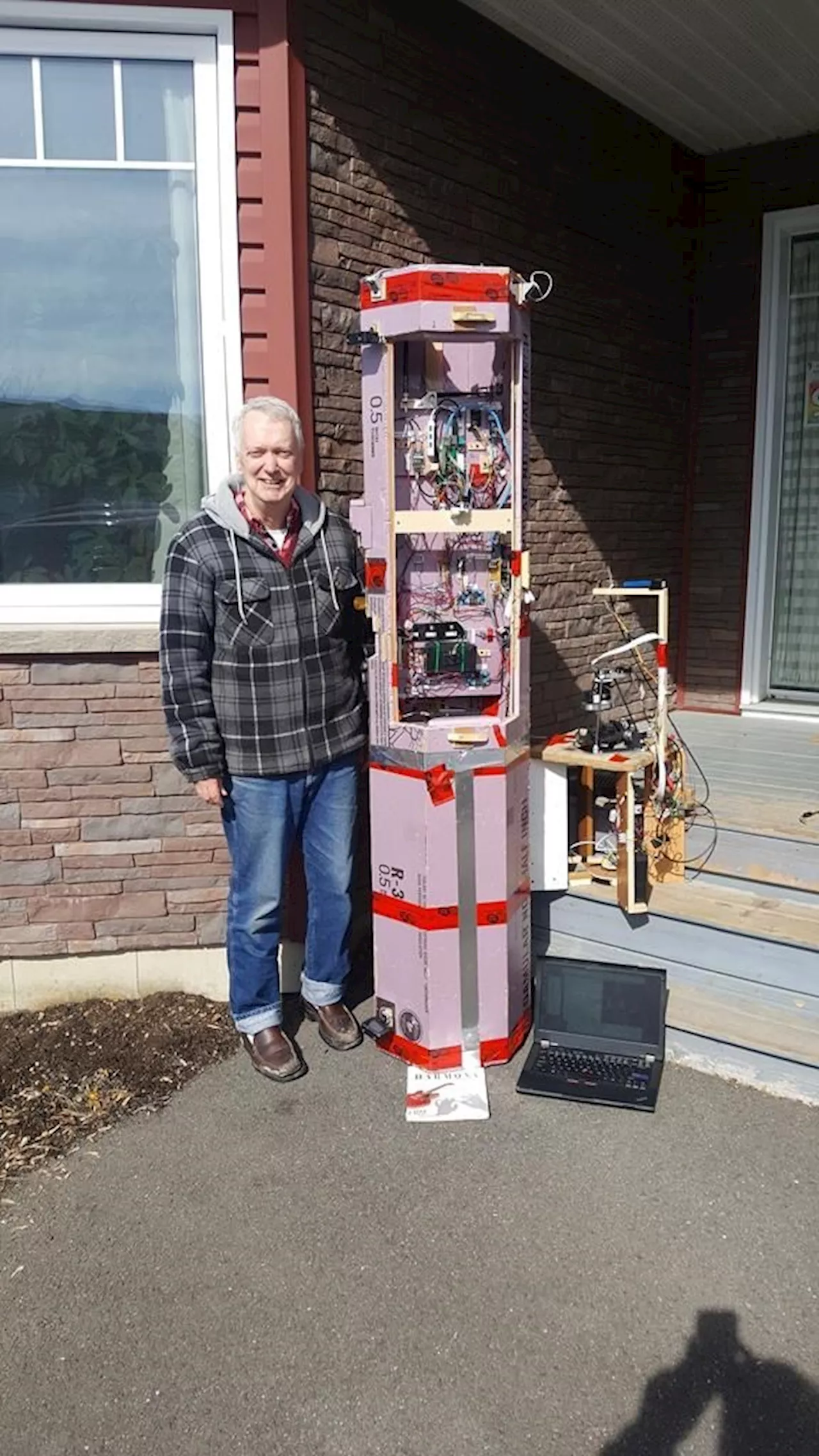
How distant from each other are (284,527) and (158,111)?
1452 millimetres

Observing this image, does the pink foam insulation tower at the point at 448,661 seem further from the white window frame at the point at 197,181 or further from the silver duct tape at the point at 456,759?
the white window frame at the point at 197,181

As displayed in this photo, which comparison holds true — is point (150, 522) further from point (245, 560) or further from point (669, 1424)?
point (669, 1424)

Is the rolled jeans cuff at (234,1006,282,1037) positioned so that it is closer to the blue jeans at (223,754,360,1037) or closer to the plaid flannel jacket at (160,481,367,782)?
the blue jeans at (223,754,360,1037)

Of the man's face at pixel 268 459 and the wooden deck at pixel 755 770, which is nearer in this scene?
the man's face at pixel 268 459

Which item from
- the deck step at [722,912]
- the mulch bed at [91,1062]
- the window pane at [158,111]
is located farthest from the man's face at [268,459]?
the mulch bed at [91,1062]

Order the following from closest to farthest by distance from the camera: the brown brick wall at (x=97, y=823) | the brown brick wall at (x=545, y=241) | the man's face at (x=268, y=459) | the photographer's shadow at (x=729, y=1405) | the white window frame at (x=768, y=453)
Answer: the photographer's shadow at (x=729, y=1405) < the man's face at (x=268, y=459) < the brown brick wall at (x=97, y=823) < the brown brick wall at (x=545, y=241) < the white window frame at (x=768, y=453)

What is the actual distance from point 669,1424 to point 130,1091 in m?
1.77

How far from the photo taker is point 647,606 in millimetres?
5406

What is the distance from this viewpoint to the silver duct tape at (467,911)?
3.02 meters

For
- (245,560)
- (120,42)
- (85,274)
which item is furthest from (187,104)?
(245,560)

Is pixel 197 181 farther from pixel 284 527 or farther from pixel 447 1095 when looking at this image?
pixel 447 1095

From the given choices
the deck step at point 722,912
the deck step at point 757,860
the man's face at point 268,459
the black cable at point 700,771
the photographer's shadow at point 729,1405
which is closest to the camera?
the photographer's shadow at point 729,1405

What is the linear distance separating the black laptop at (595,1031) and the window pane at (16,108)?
3.00 meters

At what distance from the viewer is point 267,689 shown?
2980 millimetres
